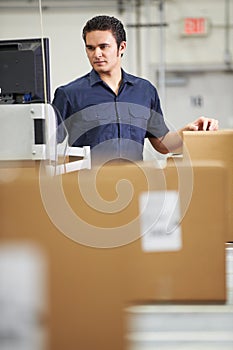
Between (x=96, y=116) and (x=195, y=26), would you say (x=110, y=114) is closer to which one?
(x=96, y=116)

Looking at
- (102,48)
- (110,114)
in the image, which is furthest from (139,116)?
(102,48)

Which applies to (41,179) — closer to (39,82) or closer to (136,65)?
(39,82)

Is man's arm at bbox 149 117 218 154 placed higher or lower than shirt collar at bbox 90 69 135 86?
lower

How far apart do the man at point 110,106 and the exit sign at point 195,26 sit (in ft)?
11.3

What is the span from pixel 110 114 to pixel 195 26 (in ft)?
12.0

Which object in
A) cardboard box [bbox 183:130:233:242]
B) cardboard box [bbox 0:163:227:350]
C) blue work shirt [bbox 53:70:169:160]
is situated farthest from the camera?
blue work shirt [bbox 53:70:169:160]

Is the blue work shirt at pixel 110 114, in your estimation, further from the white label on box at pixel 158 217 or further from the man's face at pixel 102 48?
the white label on box at pixel 158 217

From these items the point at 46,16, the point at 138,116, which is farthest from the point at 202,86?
the point at 138,116

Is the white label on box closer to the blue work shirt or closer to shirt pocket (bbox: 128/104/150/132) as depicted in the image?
the blue work shirt

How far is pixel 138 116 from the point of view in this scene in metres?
2.22

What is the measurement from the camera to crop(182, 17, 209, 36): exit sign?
5.59 meters

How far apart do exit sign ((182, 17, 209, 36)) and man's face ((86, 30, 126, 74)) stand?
3.68 meters

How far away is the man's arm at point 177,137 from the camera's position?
1.82m

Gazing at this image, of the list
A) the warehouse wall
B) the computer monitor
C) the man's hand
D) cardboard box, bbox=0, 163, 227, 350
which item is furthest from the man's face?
the warehouse wall
